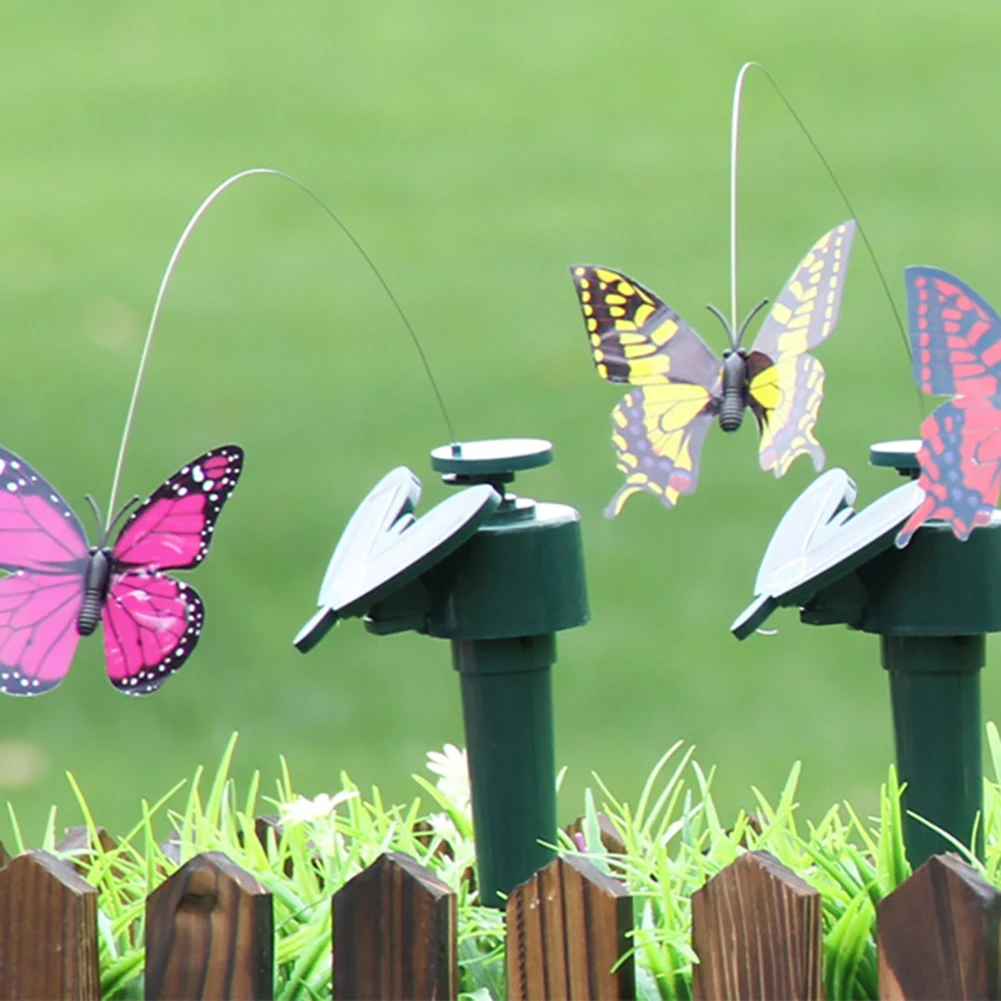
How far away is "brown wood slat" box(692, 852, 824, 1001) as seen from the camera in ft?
5.79

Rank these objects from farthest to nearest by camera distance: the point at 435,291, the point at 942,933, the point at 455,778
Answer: the point at 435,291
the point at 455,778
the point at 942,933

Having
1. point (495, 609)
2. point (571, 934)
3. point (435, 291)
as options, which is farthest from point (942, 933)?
point (435, 291)

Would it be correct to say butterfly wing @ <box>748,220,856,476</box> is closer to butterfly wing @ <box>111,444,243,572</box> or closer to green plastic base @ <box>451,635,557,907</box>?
green plastic base @ <box>451,635,557,907</box>

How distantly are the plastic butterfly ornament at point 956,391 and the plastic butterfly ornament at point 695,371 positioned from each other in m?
0.21

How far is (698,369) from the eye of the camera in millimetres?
2088

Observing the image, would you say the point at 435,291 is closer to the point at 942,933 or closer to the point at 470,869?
the point at 470,869

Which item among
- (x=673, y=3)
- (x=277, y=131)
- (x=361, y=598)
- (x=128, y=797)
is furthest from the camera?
(x=673, y=3)

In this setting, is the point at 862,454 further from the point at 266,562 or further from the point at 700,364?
the point at 700,364

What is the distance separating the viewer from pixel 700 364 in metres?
2.09

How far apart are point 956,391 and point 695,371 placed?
15.4 inches

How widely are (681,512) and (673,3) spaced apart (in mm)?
4501

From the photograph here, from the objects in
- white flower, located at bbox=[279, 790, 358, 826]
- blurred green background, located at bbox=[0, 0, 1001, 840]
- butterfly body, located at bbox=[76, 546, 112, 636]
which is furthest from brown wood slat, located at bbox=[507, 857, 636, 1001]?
blurred green background, located at bbox=[0, 0, 1001, 840]

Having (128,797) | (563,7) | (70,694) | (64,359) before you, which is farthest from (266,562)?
(563,7)

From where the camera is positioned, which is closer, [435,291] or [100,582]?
[100,582]
